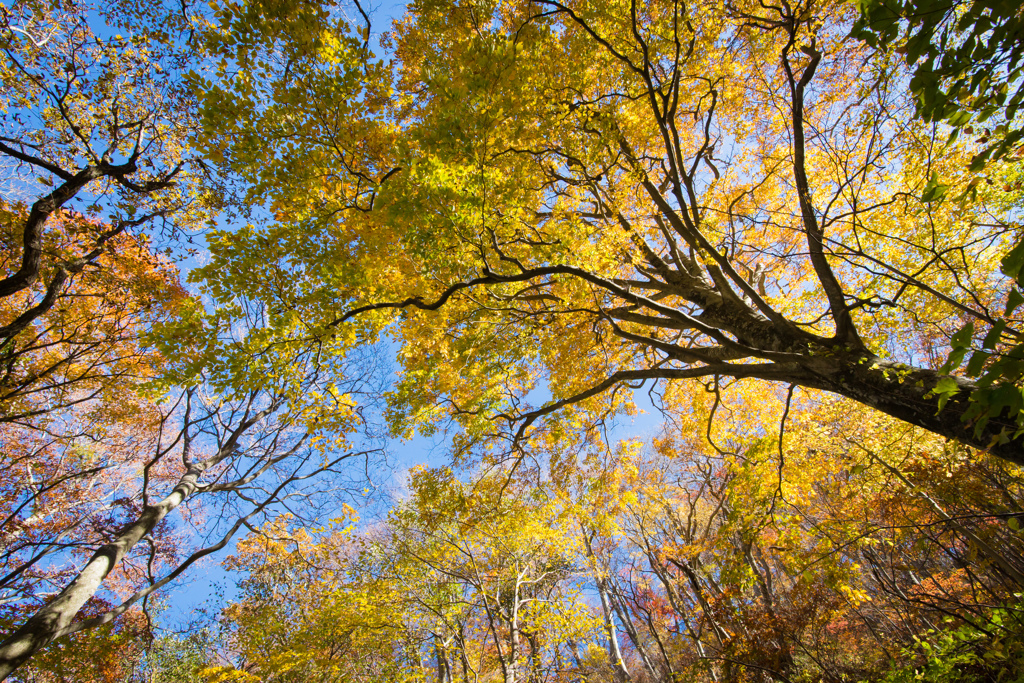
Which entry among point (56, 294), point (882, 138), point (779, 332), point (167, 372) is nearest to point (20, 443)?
point (56, 294)

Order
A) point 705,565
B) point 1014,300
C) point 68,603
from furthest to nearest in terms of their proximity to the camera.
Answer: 1. point 705,565
2. point 68,603
3. point 1014,300

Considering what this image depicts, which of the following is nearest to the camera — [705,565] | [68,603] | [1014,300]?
[1014,300]

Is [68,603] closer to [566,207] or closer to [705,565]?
[566,207]

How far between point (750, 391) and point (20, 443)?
48.7 feet

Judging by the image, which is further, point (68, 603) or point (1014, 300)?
point (68, 603)

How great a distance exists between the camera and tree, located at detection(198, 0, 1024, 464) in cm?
362

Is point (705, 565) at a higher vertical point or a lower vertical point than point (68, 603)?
lower

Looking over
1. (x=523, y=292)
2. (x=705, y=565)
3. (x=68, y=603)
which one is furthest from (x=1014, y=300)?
(x=705, y=565)

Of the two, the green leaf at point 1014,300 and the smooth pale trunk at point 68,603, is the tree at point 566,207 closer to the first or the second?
the green leaf at point 1014,300

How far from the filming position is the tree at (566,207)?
3621 millimetres

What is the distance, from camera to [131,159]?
604 cm

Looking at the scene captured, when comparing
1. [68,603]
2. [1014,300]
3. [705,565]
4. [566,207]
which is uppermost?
[566,207]

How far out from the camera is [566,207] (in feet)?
19.5

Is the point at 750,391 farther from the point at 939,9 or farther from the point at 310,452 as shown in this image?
the point at 310,452
